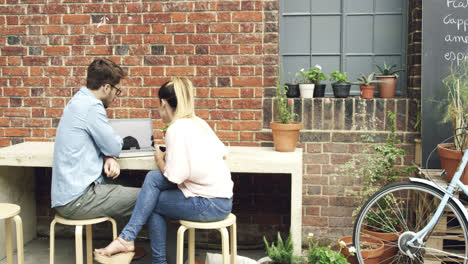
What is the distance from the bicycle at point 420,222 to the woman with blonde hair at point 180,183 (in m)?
1.20

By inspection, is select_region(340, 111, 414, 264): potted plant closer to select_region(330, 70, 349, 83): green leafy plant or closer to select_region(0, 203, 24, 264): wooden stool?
select_region(330, 70, 349, 83): green leafy plant

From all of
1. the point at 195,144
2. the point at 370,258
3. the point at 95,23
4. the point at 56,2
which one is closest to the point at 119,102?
the point at 95,23

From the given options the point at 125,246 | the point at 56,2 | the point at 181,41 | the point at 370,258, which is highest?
the point at 56,2

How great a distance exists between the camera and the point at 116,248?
3172 mm

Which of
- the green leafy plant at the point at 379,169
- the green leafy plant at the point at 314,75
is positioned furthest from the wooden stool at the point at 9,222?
the green leafy plant at the point at 379,169

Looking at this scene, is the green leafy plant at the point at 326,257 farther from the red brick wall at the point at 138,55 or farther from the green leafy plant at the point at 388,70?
the green leafy plant at the point at 388,70

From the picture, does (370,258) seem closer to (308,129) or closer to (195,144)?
(308,129)

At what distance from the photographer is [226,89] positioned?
14.3 ft

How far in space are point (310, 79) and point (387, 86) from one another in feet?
2.19

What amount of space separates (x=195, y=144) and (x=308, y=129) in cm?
152

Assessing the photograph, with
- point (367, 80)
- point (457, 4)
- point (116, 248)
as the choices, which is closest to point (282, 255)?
point (116, 248)

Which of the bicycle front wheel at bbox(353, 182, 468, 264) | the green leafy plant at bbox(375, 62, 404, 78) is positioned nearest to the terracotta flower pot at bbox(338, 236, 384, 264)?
the bicycle front wheel at bbox(353, 182, 468, 264)

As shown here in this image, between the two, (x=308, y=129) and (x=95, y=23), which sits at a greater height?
(x=95, y=23)

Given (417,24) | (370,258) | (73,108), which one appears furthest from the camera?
(417,24)
